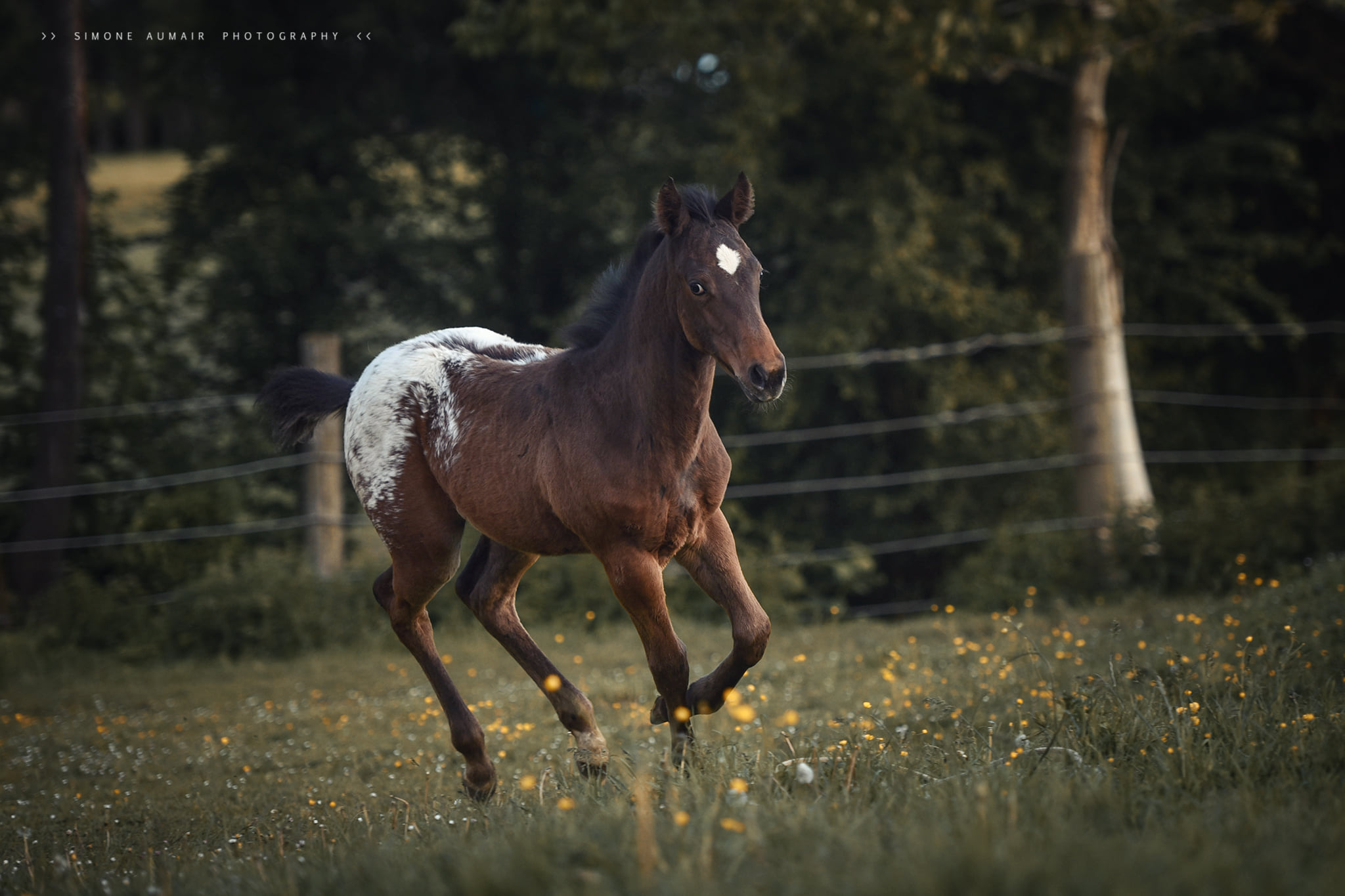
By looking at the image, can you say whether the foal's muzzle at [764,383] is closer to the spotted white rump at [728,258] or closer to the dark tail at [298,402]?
the spotted white rump at [728,258]

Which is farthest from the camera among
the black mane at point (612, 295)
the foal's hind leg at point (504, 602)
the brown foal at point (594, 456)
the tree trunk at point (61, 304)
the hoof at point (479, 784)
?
the tree trunk at point (61, 304)

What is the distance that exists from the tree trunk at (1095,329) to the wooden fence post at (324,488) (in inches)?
257

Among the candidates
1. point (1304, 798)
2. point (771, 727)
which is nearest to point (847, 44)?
point (771, 727)

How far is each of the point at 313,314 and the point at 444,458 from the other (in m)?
9.12

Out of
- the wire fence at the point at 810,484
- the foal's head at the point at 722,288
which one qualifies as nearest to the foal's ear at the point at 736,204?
the foal's head at the point at 722,288

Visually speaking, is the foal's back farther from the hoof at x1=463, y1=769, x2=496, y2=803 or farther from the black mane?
the hoof at x1=463, y1=769, x2=496, y2=803

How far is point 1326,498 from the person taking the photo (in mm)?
8898

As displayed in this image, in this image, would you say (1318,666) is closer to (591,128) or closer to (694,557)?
(694,557)

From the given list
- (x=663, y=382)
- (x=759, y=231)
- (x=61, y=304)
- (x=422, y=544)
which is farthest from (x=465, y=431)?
(x=759, y=231)

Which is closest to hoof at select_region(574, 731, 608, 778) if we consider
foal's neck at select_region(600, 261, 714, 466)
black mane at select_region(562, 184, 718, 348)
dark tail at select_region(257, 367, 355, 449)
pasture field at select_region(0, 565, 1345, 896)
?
pasture field at select_region(0, 565, 1345, 896)

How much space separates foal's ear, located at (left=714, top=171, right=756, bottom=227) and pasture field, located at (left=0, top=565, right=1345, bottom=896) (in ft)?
5.65

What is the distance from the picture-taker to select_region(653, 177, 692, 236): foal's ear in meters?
3.85

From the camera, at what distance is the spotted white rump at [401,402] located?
4.74 meters

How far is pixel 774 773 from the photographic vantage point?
320 centimetres
